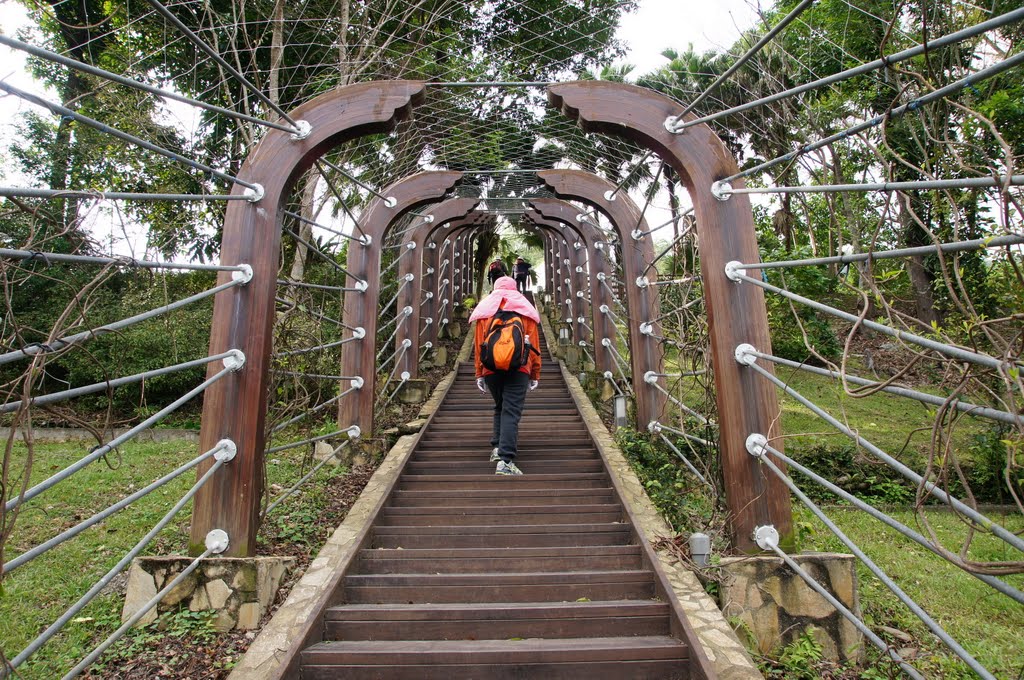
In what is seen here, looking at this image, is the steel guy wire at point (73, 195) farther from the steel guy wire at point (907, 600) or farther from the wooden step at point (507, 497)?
the steel guy wire at point (907, 600)

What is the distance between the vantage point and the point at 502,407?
15.0 feet

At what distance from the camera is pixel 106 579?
6.48 ft

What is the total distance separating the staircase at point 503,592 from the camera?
7.86 feet

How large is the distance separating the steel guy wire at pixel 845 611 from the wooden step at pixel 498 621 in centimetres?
53

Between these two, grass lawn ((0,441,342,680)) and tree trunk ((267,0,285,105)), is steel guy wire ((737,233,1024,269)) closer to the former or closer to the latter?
grass lawn ((0,441,342,680))

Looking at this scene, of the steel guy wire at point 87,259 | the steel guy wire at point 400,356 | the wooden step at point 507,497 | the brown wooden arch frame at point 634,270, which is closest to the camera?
the steel guy wire at point 87,259

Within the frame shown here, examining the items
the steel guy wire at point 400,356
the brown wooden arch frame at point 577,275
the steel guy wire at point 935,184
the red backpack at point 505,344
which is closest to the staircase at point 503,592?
the red backpack at point 505,344

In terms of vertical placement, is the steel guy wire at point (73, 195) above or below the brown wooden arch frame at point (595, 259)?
below

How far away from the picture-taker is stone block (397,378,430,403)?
694 cm

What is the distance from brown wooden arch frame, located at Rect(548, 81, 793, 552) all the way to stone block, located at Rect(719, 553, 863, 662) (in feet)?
0.54

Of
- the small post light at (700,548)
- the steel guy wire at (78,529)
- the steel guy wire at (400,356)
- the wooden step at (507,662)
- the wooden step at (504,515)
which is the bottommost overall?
the wooden step at (507,662)

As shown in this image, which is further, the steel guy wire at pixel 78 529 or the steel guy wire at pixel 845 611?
the steel guy wire at pixel 845 611

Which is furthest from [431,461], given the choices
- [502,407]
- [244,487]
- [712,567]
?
[712,567]

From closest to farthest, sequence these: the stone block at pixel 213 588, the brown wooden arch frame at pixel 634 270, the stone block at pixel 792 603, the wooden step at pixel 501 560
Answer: the stone block at pixel 792 603 → the stone block at pixel 213 588 → the wooden step at pixel 501 560 → the brown wooden arch frame at pixel 634 270
